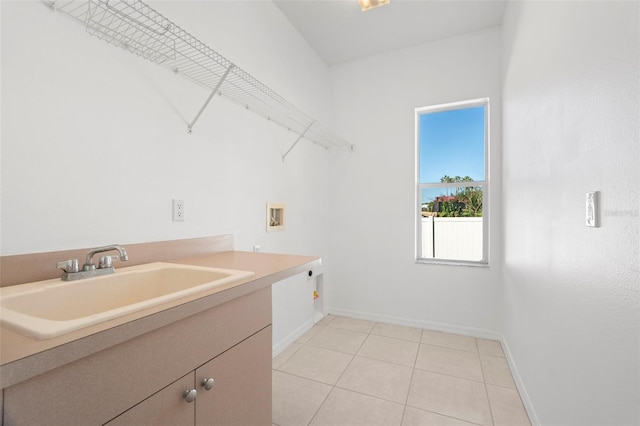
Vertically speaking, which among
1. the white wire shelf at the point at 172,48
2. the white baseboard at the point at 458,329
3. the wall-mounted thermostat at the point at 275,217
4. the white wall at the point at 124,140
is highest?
the white wire shelf at the point at 172,48

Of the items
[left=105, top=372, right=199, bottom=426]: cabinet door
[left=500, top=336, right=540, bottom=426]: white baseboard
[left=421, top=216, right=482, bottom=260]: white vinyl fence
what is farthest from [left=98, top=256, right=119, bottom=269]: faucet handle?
[left=421, top=216, right=482, bottom=260]: white vinyl fence

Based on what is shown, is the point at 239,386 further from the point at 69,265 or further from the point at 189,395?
the point at 69,265

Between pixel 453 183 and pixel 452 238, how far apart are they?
58 cm

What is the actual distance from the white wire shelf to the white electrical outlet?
425 mm

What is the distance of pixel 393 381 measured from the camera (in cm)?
198

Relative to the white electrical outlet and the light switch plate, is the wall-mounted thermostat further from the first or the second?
the light switch plate

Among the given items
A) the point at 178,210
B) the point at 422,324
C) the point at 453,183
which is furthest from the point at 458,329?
the point at 178,210

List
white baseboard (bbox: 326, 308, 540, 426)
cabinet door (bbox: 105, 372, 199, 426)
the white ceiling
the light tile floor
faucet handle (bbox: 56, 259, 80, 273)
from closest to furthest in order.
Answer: cabinet door (bbox: 105, 372, 199, 426) < faucet handle (bbox: 56, 259, 80, 273) < the light tile floor < white baseboard (bbox: 326, 308, 540, 426) < the white ceiling

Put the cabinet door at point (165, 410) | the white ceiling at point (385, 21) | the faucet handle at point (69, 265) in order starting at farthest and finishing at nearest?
the white ceiling at point (385, 21) < the faucet handle at point (69, 265) < the cabinet door at point (165, 410)

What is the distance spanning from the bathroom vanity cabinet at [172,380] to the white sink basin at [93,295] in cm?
9

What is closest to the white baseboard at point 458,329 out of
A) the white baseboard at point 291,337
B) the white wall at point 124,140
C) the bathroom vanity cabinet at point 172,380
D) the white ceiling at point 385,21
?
the white baseboard at point 291,337

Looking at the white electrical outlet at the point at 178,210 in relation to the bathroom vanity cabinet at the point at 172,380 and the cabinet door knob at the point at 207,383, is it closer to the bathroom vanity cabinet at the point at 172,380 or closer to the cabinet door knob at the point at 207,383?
the bathroom vanity cabinet at the point at 172,380

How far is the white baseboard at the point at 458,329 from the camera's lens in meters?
1.77

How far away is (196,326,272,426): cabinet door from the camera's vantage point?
0.94m
